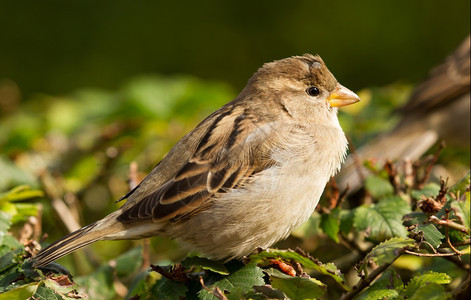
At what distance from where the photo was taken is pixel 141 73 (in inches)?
229

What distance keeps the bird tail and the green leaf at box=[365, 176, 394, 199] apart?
2.72 ft

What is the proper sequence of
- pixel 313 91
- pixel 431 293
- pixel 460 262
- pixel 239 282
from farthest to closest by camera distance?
pixel 313 91 → pixel 460 262 → pixel 239 282 → pixel 431 293

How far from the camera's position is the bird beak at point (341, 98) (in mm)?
2539

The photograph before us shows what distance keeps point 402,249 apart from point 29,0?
5.16 meters

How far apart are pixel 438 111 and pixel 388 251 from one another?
8.59ft

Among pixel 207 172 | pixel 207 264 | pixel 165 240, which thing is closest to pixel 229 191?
pixel 207 172

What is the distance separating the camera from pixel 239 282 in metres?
1.77

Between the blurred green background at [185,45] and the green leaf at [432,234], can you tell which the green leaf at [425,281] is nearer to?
the green leaf at [432,234]

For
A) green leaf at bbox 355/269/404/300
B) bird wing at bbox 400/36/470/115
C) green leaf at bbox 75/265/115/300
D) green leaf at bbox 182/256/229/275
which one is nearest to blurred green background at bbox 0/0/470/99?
bird wing at bbox 400/36/470/115

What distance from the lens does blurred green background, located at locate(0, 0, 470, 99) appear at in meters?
5.39

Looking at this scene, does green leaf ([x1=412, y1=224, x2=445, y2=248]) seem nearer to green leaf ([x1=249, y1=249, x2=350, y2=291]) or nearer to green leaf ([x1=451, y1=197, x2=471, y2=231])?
green leaf ([x1=451, y1=197, x2=471, y2=231])

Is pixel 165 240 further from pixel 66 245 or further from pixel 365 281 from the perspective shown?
pixel 365 281

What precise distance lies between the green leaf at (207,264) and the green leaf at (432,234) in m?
0.52

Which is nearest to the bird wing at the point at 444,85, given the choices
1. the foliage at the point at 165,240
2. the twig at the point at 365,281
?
the foliage at the point at 165,240
